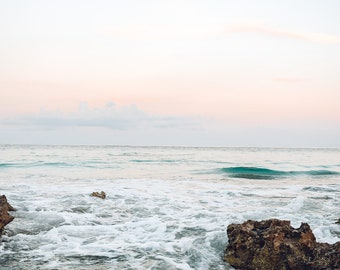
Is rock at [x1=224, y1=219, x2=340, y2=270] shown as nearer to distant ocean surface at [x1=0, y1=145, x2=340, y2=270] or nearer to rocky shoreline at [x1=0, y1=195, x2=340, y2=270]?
rocky shoreline at [x1=0, y1=195, x2=340, y2=270]

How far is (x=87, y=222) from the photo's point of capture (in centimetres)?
859

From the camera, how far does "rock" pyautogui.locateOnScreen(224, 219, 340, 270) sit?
5043 millimetres

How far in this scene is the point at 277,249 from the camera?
5.28m

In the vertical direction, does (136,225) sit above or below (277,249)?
below

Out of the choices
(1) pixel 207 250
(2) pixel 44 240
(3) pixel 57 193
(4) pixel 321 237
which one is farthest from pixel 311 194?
(2) pixel 44 240

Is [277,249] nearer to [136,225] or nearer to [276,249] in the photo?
[276,249]

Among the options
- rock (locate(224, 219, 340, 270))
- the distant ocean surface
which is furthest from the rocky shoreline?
the distant ocean surface

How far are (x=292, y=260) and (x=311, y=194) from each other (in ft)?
33.1

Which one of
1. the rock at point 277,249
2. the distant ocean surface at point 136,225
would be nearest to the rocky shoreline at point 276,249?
the rock at point 277,249

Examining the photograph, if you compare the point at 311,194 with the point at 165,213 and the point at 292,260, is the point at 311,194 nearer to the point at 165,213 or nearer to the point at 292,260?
the point at 165,213

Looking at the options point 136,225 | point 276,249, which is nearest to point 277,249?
point 276,249

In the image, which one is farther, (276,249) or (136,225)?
(136,225)

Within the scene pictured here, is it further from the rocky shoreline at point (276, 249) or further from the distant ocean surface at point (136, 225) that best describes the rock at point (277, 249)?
the distant ocean surface at point (136, 225)

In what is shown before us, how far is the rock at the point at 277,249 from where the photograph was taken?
5.04 meters
